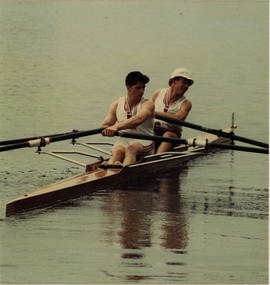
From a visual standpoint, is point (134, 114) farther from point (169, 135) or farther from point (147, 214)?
point (147, 214)

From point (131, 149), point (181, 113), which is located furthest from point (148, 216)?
point (181, 113)

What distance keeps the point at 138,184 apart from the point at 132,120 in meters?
0.79

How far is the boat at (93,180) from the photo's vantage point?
927 cm

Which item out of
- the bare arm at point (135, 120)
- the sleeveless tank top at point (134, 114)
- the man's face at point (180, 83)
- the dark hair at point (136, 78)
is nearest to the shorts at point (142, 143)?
the sleeveless tank top at point (134, 114)

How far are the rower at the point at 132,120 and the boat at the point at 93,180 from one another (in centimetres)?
13

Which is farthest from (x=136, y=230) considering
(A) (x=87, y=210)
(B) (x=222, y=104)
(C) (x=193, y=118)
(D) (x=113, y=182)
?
(B) (x=222, y=104)

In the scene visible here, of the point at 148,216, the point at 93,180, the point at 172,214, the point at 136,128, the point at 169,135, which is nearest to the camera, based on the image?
the point at 148,216

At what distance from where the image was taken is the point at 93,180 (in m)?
10.1

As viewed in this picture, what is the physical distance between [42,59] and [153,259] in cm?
1621

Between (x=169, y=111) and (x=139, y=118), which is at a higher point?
(x=169, y=111)

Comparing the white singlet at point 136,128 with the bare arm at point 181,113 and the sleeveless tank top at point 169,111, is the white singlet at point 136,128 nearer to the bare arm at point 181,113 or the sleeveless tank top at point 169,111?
the bare arm at point 181,113

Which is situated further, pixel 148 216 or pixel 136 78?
pixel 136 78

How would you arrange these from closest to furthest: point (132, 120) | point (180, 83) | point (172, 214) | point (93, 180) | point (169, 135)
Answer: point (172, 214)
point (93, 180)
point (132, 120)
point (169, 135)
point (180, 83)

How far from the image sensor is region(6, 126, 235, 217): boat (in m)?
9.27
